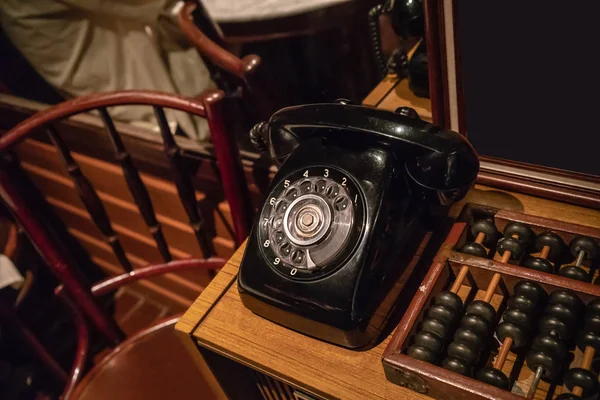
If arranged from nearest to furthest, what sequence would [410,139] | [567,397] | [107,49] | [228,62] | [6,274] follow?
[567,397] < [410,139] < [228,62] < [6,274] < [107,49]

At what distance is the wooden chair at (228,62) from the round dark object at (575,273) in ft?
1.85

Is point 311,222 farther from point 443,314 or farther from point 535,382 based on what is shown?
point 535,382

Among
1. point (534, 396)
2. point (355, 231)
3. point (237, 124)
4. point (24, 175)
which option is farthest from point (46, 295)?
point (534, 396)

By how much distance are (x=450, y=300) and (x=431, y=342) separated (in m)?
0.06

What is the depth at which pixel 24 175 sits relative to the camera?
190 centimetres

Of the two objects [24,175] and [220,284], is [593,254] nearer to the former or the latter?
[220,284]

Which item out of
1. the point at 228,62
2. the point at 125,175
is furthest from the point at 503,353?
the point at 125,175

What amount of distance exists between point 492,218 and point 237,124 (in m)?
0.75

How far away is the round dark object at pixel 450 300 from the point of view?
2.00 feet

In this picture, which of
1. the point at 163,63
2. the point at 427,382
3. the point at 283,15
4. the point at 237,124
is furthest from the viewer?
the point at 163,63

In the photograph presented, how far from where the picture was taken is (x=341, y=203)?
66 centimetres

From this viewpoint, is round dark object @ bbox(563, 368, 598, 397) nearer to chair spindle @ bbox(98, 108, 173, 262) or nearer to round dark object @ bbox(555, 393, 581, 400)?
round dark object @ bbox(555, 393, 581, 400)

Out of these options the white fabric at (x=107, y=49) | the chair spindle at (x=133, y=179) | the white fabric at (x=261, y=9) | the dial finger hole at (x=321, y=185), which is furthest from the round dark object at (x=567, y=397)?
the white fabric at (x=107, y=49)

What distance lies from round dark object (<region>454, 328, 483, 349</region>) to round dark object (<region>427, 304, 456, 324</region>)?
2cm
